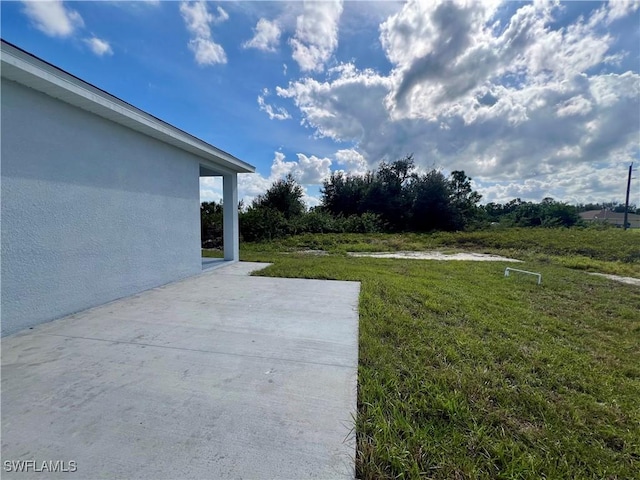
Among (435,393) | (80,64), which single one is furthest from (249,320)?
(80,64)

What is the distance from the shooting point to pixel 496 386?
6.33 feet

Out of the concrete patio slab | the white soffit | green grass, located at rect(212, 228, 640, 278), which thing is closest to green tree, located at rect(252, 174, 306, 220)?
green grass, located at rect(212, 228, 640, 278)

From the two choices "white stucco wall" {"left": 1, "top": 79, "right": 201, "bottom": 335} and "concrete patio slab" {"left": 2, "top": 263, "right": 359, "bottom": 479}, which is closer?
"concrete patio slab" {"left": 2, "top": 263, "right": 359, "bottom": 479}

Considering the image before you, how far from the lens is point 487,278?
→ 5789 millimetres

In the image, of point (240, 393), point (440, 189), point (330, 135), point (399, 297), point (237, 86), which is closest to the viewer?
point (240, 393)

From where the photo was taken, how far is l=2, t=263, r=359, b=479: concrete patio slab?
126 centimetres

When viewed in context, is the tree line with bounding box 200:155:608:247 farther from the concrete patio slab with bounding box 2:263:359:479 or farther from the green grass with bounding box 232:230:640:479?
the concrete patio slab with bounding box 2:263:359:479

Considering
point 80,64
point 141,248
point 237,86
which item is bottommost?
point 141,248

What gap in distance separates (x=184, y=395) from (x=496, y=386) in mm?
2183

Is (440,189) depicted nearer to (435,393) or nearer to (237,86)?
(237,86)

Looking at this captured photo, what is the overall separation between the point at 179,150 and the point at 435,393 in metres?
5.37

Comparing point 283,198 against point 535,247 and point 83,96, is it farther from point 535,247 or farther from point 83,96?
point 83,96

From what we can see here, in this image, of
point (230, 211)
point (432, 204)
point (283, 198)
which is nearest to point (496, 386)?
point (230, 211)

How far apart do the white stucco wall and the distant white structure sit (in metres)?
0.01
